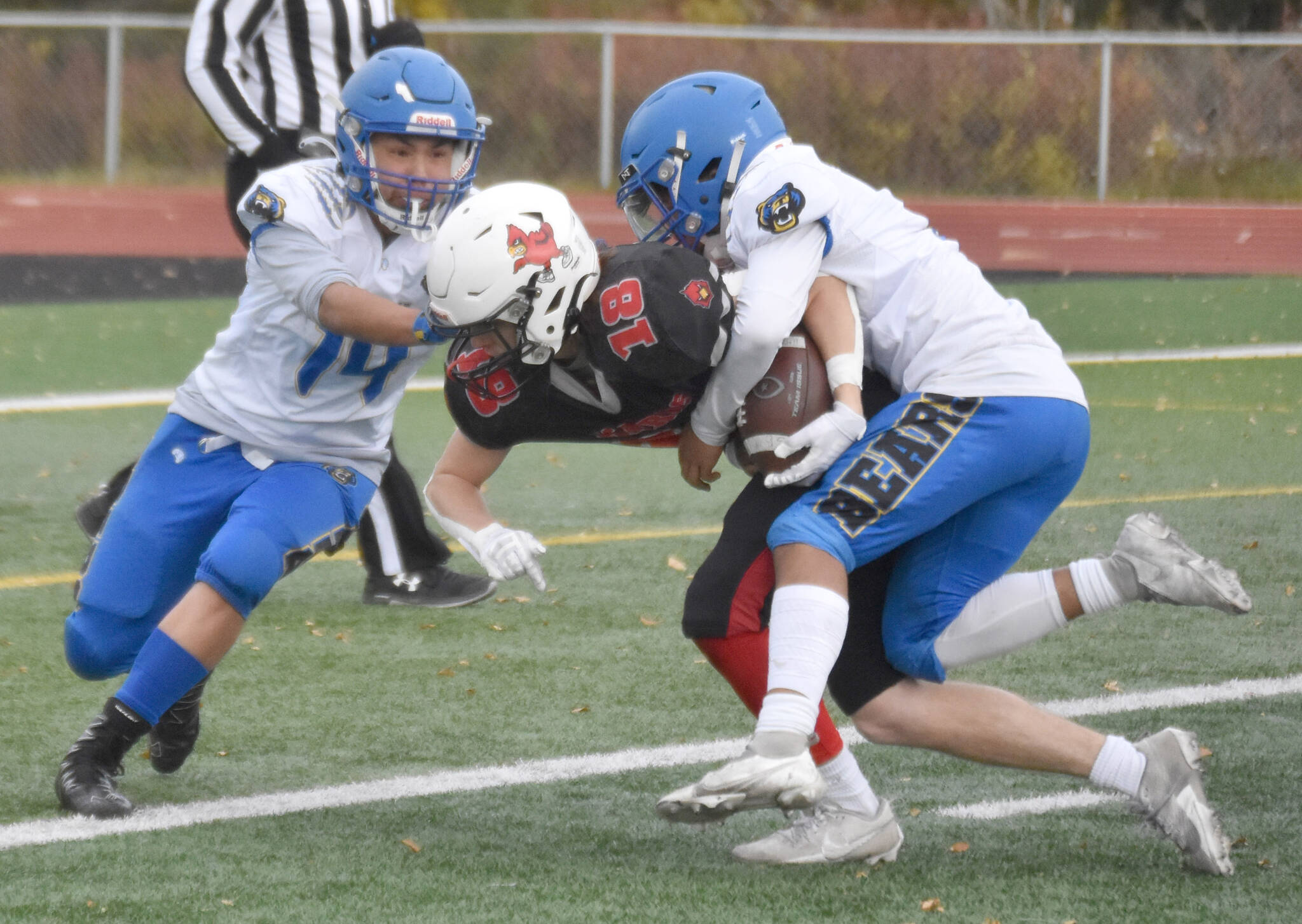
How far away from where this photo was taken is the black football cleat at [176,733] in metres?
3.56

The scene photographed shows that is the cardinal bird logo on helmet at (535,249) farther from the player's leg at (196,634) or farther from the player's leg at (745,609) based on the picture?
the player's leg at (196,634)

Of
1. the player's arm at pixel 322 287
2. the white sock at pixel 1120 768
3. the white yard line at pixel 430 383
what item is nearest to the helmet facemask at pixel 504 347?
the player's arm at pixel 322 287

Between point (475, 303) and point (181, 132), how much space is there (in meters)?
13.4

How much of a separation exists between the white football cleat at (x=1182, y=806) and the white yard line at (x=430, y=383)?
6286 mm

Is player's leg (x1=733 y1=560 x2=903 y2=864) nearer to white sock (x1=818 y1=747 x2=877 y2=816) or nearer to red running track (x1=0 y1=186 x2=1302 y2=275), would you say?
white sock (x1=818 y1=747 x2=877 y2=816)

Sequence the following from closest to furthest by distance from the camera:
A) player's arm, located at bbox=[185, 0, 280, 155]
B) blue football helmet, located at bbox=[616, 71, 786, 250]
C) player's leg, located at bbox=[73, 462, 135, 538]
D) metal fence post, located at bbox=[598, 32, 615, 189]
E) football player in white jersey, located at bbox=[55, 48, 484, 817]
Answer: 1. blue football helmet, located at bbox=[616, 71, 786, 250]
2. football player in white jersey, located at bbox=[55, 48, 484, 817]
3. player's leg, located at bbox=[73, 462, 135, 538]
4. player's arm, located at bbox=[185, 0, 280, 155]
5. metal fence post, located at bbox=[598, 32, 615, 189]

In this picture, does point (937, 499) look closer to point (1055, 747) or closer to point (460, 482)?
point (1055, 747)

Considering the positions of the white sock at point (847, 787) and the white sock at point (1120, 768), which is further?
the white sock at point (847, 787)

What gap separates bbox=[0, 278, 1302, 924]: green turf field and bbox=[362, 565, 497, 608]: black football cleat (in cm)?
6

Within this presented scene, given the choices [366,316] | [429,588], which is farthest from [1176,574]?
[429,588]

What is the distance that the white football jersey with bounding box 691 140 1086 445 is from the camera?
3129 mm

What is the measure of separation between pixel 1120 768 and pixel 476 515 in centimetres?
123

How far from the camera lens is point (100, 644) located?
12.0ft

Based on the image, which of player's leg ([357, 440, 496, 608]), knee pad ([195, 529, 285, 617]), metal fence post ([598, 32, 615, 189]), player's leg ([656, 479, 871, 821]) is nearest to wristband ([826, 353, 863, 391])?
player's leg ([656, 479, 871, 821])
